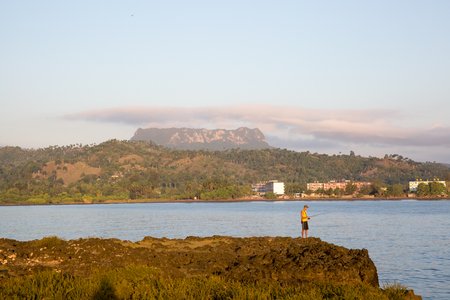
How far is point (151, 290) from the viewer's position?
17453 millimetres

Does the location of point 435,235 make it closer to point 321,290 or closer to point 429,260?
point 429,260

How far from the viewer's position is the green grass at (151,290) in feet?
53.6

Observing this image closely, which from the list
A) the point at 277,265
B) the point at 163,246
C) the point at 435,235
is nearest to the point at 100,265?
the point at 277,265

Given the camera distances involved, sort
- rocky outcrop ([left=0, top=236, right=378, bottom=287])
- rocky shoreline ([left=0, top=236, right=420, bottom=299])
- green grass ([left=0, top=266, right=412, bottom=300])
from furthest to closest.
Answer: rocky outcrop ([left=0, top=236, right=378, bottom=287]), rocky shoreline ([left=0, top=236, right=420, bottom=299]), green grass ([left=0, top=266, right=412, bottom=300])

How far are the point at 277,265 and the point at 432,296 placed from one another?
26.6 feet

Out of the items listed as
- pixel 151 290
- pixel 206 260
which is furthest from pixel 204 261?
pixel 151 290

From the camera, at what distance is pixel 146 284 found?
17953mm

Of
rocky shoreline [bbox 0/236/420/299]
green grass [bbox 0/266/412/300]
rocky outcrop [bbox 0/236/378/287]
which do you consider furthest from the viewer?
rocky outcrop [bbox 0/236/378/287]

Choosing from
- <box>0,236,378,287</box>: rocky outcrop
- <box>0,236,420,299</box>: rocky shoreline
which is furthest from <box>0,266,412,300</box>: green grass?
<box>0,236,378,287</box>: rocky outcrop

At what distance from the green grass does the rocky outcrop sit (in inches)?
167

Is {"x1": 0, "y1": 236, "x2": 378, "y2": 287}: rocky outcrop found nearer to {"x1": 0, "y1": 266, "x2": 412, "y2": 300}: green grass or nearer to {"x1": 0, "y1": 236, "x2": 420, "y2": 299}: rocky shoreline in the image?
{"x1": 0, "y1": 236, "x2": 420, "y2": 299}: rocky shoreline

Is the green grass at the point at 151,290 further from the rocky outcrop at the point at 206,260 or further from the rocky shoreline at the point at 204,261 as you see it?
the rocky outcrop at the point at 206,260

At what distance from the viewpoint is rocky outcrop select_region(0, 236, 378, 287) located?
24.9 metres

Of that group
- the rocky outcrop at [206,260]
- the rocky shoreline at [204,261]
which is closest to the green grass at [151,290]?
the rocky shoreline at [204,261]
